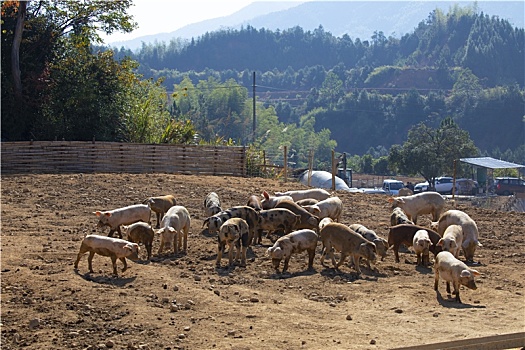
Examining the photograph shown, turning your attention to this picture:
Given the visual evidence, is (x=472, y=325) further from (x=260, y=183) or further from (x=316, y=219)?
(x=260, y=183)

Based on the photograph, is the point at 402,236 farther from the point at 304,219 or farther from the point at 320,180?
the point at 320,180

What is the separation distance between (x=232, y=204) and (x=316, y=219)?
514 centimetres

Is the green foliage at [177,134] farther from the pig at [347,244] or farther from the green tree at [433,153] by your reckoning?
the green tree at [433,153]

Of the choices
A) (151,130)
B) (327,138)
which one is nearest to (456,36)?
(327,138)

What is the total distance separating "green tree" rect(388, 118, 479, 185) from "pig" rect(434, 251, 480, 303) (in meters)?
50.7

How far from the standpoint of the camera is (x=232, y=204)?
2184 cm

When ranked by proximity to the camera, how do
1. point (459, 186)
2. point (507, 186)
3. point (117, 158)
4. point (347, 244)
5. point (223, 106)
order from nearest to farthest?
point (347, 244) → point (117, 158) → point (459, 186) → point (507, 186) → point (223, 106)

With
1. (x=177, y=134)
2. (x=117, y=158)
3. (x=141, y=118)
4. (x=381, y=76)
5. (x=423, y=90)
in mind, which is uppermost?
(x=381, y=76)

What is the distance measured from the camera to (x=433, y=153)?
64625 millimetres

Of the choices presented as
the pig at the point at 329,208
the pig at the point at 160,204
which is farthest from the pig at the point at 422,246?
the pig at the point at 160,204

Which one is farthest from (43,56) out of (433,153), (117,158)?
(433,153)

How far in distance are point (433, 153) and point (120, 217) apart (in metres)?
50.8

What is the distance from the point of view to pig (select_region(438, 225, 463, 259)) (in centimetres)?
1472

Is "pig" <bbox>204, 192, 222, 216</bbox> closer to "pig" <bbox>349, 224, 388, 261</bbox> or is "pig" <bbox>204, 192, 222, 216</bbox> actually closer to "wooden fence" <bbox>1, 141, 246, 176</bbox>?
"pig" <bbox>349, 224, 388, 261</bbox>
